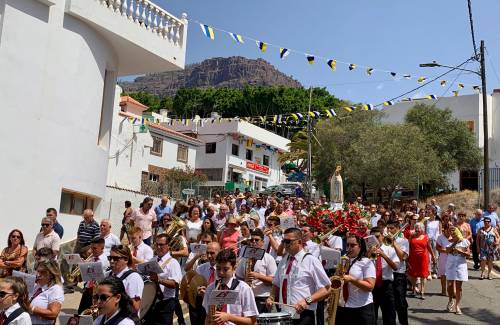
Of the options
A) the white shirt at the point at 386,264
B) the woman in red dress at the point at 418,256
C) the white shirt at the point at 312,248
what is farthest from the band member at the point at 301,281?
the woman in red dress at the point at 418,256

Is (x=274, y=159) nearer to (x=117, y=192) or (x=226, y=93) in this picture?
(x=226, y=93)

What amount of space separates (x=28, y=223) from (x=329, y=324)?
8635 mm

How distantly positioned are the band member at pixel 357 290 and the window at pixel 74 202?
357 inches

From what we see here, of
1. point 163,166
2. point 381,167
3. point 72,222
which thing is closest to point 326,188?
point 381,167

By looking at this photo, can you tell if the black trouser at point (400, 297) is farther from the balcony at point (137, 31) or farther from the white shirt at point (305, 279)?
the balcony at point (137, 31)

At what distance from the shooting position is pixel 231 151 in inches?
1937

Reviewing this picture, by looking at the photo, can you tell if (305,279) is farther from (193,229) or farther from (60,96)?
(60,96)

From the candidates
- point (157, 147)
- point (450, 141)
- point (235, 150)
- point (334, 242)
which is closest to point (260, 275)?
point (334, 242)

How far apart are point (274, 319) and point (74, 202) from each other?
33.3 ft

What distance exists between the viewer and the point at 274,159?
187ft

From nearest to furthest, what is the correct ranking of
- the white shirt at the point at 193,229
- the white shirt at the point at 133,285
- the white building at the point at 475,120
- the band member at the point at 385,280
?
the white shirt at the point at 133,285 → the band member at the point at 385,280 → the white shirt at the point at 193,229 → the white building at the point at 475,120

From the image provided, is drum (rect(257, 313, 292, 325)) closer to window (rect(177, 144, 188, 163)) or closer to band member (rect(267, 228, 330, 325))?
band member (rect(267, 228, 330, 325))

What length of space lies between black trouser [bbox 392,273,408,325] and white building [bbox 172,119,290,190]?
3629 centimetres

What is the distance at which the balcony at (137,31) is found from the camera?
13727 millimetres
